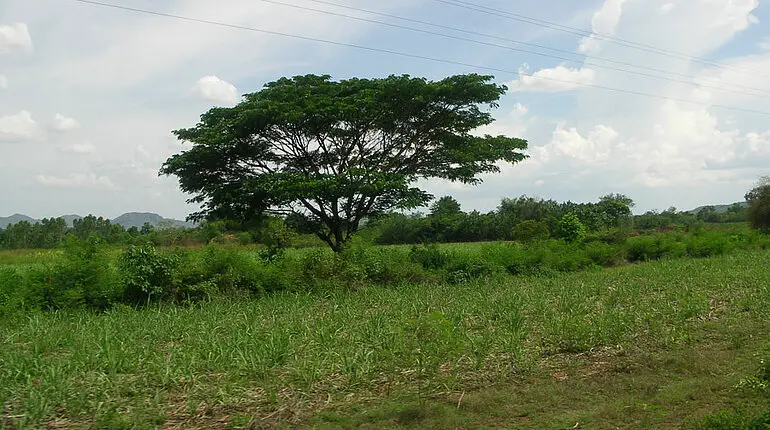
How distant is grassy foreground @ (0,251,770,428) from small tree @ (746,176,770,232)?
3085 cm

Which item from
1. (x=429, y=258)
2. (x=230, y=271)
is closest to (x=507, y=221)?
(x=429, y=258)

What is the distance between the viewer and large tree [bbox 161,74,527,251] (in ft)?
55.5

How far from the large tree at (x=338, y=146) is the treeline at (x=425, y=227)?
104 centimetres

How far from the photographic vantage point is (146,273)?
1258cm

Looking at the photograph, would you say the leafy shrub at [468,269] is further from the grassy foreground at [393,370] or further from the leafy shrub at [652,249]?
the leafy shrub at [652,249]

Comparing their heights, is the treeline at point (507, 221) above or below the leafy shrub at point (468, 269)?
above

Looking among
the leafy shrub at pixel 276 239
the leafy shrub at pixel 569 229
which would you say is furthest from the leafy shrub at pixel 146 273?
the leafy shrub at pixel 569 229

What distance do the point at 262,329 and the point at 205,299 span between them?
5.47 meters

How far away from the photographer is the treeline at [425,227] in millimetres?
18844

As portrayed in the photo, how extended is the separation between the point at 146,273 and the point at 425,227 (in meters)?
30.4

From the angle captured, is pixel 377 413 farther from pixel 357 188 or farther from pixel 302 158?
pixel 302 158

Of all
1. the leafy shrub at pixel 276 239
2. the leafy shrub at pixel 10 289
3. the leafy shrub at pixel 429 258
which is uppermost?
the leafy shrub at pixel 276 239

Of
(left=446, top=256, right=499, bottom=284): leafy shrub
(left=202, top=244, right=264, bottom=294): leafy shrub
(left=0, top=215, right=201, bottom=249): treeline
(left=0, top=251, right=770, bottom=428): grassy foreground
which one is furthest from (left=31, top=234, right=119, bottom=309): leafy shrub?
(left=0, top=215, right=201, bottom=249): treeline

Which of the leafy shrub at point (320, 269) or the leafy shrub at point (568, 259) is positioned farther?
the leafy shrub at point (568, 259)
